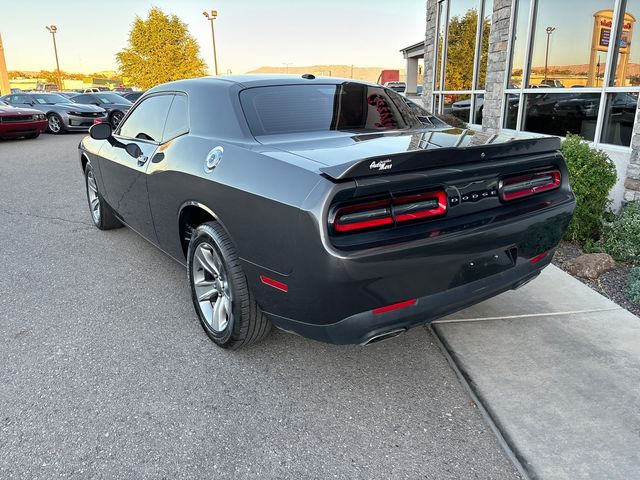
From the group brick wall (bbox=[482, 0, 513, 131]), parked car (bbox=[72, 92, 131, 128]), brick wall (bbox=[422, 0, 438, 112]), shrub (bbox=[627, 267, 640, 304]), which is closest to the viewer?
shrub (bbox=[627, 267, 640, 304])

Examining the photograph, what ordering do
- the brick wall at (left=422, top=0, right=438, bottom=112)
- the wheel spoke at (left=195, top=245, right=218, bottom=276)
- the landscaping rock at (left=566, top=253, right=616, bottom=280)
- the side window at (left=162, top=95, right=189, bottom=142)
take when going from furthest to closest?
the brick wall at (left=422, top=0, right=438, bottom=112) → the landscaping rock at (left=566, top=253, right=616, bottom=280) → the side window at (left=162, top=95, right=189, bottom=142) → the wheel spoke at (left=195, top=245, right=218, bottom=276)

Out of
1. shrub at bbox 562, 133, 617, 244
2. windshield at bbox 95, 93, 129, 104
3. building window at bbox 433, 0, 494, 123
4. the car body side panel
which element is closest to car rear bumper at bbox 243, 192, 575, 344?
the car body side panel

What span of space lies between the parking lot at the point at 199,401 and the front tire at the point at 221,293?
0.17m

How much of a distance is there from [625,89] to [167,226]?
506 centimetres

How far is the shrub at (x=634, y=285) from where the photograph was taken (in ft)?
12.0

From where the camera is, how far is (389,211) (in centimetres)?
220

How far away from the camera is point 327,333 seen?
7.41ft

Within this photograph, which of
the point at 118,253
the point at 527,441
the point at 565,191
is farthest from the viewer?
the point at 118,253

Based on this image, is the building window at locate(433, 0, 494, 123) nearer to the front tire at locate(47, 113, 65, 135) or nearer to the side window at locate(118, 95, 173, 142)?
the side window at locate(118, 95, 173, 142)

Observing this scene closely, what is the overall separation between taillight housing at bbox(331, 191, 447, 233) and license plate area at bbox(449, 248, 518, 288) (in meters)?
0.31

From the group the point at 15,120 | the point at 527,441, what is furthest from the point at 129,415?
the point at 15,120

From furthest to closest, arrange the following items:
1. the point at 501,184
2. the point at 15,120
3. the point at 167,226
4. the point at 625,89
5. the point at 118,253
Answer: the point at 15,120, the point at 625,89, the point at 118,253, the point at 167,226, the point at 501,184

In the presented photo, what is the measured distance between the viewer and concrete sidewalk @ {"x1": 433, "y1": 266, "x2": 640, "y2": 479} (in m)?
2.12

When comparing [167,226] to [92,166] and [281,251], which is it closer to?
[281,251]
